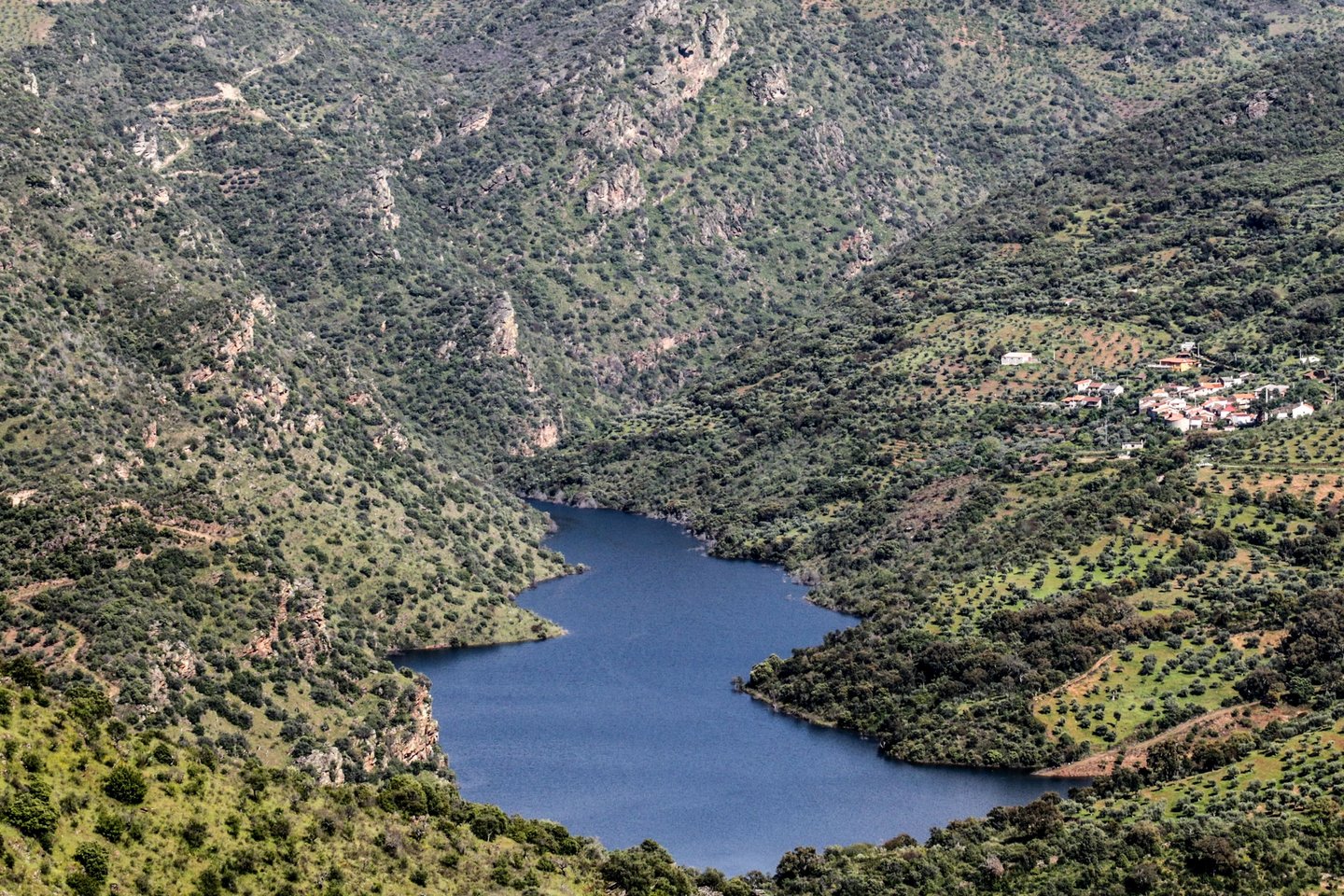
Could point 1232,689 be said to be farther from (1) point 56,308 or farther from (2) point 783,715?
(1) point 56,308

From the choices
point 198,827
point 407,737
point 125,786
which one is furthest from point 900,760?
point 125,786

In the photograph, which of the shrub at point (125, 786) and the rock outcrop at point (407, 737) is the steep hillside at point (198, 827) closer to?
the shrub at point (125, 786)

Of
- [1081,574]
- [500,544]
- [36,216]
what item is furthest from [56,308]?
[1081,574]

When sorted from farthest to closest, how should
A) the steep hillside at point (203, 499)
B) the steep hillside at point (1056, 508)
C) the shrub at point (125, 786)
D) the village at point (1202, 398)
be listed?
1. the village at point (1202, 398)
2. the steep hillside at point (1056, 508)
3. the steep hillside at point (203, 499)
4. the shrub at point (125, 786)

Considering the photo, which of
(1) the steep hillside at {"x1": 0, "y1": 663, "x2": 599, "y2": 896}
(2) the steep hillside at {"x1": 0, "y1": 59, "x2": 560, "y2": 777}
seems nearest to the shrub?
(1) the steep hillside at {"x1": 0, "y1": 663, "x2": 599, "y2": 896}

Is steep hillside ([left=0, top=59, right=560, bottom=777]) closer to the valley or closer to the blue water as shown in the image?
the valley

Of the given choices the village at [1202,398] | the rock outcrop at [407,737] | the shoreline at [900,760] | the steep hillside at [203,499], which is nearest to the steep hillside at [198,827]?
the steep hillside at [203,499]
